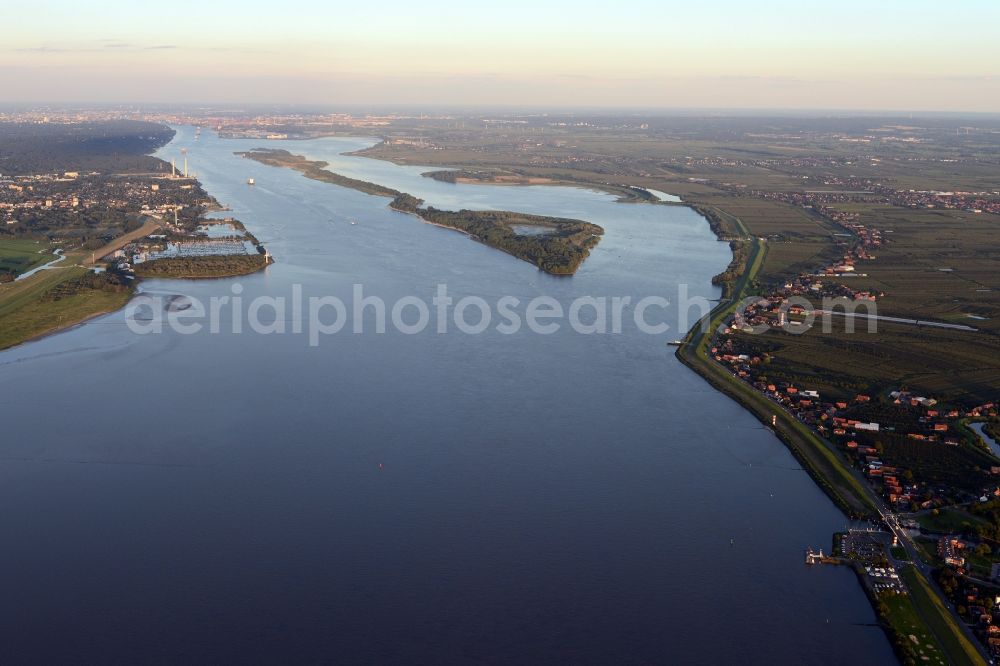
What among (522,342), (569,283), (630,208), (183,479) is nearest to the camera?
(183,479)

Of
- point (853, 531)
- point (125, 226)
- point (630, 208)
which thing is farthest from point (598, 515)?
point (630, 208)

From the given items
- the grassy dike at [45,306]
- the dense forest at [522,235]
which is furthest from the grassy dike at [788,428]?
the grassy dike at [45,306]

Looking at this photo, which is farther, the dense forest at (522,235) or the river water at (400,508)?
the dense forest at (522,235)

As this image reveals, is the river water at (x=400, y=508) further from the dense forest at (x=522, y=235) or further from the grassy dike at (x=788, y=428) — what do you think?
the dense forest at (x=522, y=235)

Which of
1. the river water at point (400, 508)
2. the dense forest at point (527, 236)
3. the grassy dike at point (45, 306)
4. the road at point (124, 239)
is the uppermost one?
the dense forest at point (527, 236)

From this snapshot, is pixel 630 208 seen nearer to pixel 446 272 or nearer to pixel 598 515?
pixel 446 272

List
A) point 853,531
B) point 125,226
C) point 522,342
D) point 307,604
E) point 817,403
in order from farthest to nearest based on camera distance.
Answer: point 125,226, point 522,342, point 817,403, point 853,531, point 307,604

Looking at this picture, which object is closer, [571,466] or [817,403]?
[571,466]
